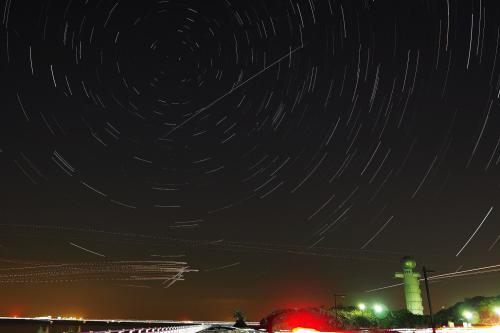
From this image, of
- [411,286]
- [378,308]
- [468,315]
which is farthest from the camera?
[411,286]

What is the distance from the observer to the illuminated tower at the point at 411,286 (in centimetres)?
10775

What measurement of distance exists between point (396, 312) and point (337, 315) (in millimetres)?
13981

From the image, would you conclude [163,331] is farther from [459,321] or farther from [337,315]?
[459,321]

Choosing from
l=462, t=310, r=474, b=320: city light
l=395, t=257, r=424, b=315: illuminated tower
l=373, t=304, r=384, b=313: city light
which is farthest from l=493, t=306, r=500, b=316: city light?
l=395, t=257, r=424, b=315: illuminated tower

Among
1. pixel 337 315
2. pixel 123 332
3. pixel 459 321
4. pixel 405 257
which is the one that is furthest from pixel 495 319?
pixel 123 332

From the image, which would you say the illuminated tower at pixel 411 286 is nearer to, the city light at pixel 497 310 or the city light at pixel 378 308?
the city light at pixel 378 308

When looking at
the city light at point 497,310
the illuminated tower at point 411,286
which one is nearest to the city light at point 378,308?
the city light at point 497,310

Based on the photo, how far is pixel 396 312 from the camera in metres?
77.6

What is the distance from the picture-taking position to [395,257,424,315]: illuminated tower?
107750mm

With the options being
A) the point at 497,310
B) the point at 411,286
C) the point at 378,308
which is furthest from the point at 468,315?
the point at 411,286

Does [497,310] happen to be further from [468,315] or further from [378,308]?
[378,308]

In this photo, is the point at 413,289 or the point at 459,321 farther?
the point at 413,289

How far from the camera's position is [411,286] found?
110750 mm

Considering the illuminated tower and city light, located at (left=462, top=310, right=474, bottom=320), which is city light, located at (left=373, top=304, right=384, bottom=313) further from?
the illuminated tower
